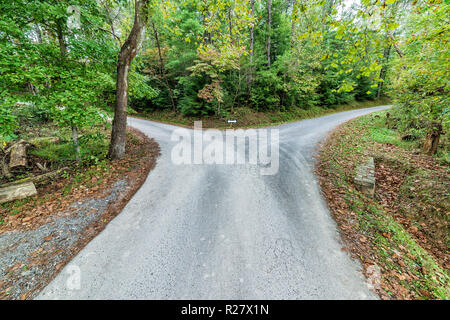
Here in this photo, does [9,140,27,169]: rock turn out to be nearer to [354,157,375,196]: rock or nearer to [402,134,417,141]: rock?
[354,157,375,196]: rock

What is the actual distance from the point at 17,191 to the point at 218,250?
18.3 ft

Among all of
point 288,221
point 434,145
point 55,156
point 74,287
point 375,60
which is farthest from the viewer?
point 434,145

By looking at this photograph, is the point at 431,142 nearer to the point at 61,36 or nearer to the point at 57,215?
the point at 57,215

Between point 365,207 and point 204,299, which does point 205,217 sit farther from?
point 365,207

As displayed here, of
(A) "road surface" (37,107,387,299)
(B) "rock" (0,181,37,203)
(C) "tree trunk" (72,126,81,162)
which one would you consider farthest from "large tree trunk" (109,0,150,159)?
(A) "road surface" (37,107,387,299)

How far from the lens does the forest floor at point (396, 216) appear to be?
8.79ft

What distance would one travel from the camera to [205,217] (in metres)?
3.87

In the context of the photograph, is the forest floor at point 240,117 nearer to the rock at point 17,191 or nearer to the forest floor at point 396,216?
the forest floor at point 396,216

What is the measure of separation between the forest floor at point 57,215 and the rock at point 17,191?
0.44 ft

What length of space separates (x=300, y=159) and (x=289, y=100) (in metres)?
14.1

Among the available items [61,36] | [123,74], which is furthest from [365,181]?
[61,36]

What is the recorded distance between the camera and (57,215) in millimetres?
3943

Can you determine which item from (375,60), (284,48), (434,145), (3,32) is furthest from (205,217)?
(284,48)

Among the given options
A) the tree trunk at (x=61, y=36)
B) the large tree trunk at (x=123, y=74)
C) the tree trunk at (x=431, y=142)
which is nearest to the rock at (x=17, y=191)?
the large tree trunk at (x=123, y=74)
